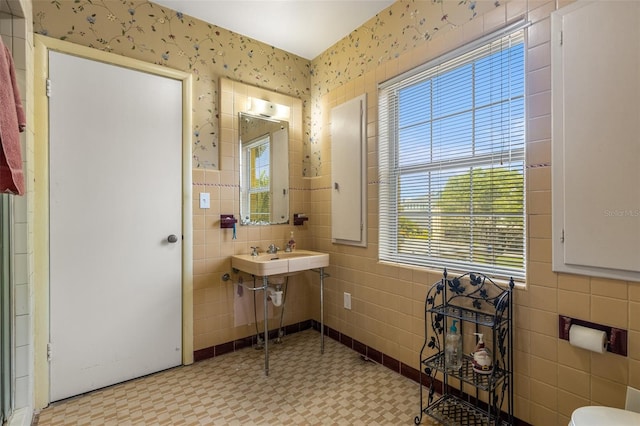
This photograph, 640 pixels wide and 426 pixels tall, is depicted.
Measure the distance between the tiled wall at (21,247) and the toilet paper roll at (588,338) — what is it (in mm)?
2671

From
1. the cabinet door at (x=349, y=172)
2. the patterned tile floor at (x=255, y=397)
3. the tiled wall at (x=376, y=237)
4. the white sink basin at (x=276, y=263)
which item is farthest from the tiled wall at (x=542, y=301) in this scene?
the white sink basin at (x=276, y=263)

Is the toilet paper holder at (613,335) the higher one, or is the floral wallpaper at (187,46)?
the floral wallpaper at (187,46)

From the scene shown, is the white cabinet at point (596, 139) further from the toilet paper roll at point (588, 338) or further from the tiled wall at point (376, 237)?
the toilet paper roll at point (588, 338)

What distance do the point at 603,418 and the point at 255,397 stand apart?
171cm

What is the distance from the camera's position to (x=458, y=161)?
1914 millimetres

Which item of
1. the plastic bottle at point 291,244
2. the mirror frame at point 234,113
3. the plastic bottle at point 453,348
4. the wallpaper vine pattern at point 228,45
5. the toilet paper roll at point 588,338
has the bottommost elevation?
the plastic bottle at point 453,348

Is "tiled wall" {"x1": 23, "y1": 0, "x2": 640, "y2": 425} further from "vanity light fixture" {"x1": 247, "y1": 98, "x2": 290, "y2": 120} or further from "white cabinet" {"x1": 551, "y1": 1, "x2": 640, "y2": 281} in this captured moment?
"vanity light fixture" {"x1": 247, "y1": 98, "x2": 290, "y2": 120}

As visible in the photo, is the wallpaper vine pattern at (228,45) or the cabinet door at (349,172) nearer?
the wallpaper vine pattern at (228,45)

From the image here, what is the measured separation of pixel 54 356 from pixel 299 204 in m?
2.04

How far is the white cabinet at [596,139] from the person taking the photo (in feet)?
4.11

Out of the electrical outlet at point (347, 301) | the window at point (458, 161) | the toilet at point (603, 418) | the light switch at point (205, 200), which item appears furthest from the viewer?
the electrical outlet at point (347, 301)

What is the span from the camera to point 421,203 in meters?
2.14

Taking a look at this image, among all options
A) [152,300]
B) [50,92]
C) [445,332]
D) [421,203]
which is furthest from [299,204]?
[50,92]

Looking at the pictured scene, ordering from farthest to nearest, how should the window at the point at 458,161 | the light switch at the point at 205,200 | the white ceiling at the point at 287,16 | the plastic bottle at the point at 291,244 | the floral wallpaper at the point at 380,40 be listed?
the plastic bottle at the point at 291,244 → the light switch at the point at 205,200 → the white ceiling at the point at 287,16 → the floral wallpaper at the point at 380,40 → the window at the point at 458,161
